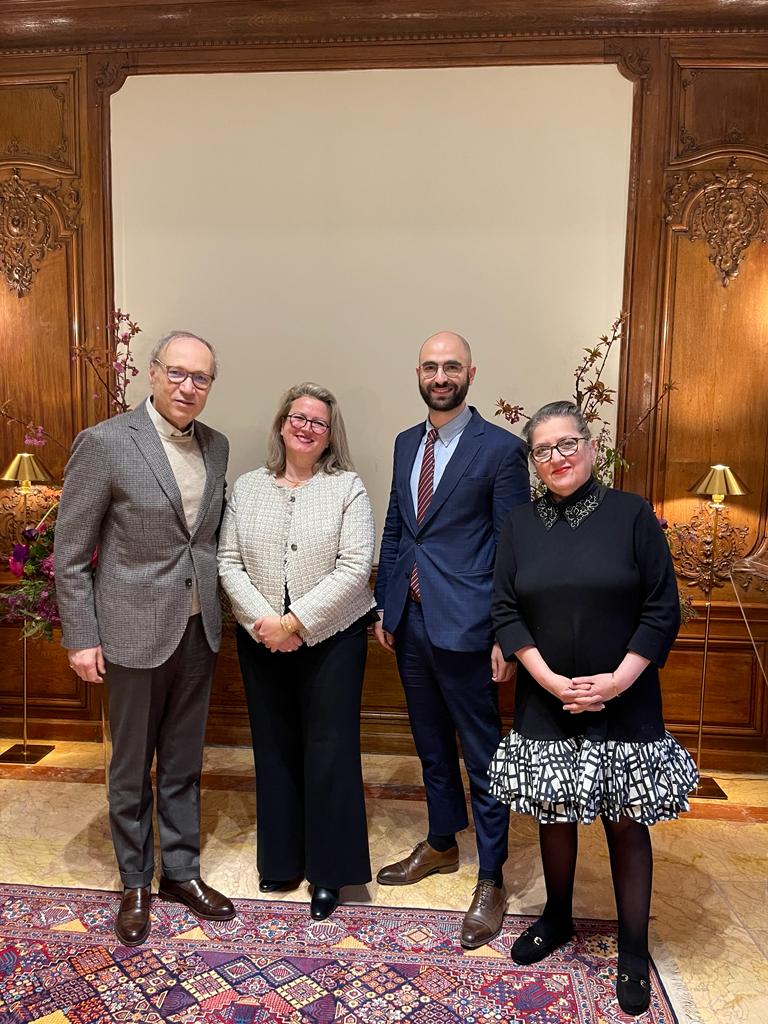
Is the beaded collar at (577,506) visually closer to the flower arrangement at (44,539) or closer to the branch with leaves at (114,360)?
the flower arrangement at (44,539)

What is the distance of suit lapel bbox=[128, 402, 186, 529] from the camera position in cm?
249

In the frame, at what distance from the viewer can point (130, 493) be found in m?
2.46

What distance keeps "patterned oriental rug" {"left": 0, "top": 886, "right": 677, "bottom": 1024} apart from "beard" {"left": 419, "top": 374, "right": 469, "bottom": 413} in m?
1.71

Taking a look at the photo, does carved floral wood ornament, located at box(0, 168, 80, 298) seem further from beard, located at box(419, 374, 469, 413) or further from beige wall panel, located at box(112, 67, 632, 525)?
beard, located at box(419, 374, 469, 413)

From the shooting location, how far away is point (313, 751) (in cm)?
265

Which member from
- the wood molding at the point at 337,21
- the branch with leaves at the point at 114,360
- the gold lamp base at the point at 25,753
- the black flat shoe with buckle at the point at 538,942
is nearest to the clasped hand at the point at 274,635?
the black flat shoe with buckle at the point at 538,942

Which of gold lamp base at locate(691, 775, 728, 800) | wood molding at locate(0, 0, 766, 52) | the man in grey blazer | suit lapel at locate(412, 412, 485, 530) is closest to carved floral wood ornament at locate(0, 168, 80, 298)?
wood molding at locate(0, 0, 766, 52)

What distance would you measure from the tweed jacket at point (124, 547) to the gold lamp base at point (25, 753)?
1.84 m

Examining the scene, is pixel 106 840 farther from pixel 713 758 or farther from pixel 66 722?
pixel 713 758

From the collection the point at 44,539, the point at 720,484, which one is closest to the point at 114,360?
the point at 44,539

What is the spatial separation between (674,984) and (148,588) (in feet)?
6.49

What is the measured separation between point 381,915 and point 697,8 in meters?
4.07

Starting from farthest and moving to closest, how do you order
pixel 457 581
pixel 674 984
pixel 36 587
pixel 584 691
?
pixel 36 587
pixel 457 581
pixel 674 984
pixel 584 691

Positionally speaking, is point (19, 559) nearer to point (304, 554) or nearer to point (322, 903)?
point (304, 554)
